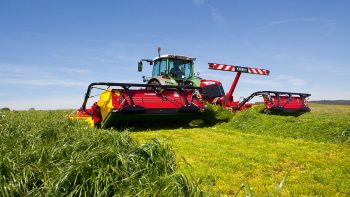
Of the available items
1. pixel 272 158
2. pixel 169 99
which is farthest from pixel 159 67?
pixel 272 158

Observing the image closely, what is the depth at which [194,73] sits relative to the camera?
1238 centimetres

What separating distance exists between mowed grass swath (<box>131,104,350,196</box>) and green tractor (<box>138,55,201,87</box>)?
3316mm

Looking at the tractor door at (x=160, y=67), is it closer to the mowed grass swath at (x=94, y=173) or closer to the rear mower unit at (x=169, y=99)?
the rear mower unit at (x=169, y=99)

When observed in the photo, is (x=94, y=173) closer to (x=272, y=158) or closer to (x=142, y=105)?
(x=272, y=158)

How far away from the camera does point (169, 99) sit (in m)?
9.77

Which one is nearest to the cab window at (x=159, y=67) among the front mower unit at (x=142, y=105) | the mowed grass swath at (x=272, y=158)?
the front mower unit at (x=142, y=105)

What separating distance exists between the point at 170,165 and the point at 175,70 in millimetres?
9095

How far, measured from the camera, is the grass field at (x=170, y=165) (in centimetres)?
265

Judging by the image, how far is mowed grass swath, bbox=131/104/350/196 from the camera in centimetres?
372

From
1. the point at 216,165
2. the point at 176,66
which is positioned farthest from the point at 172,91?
the point at 216,165

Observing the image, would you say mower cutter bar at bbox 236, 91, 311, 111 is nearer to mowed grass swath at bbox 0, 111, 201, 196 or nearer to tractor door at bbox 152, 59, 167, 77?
tractor door at bbox 152, 59, 167, 77

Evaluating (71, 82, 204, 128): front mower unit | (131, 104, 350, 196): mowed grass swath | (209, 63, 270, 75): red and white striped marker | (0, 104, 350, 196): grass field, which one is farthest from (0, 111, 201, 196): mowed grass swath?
(209, 63, 270, 75): red and white striped marker

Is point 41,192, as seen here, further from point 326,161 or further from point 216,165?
point 326,161

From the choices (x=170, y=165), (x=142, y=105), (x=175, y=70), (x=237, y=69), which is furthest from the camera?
(x=175, y=70)
